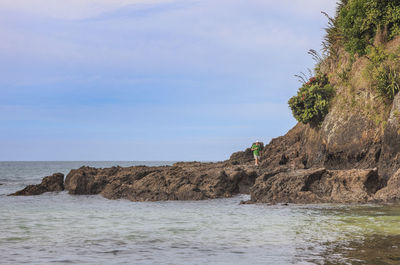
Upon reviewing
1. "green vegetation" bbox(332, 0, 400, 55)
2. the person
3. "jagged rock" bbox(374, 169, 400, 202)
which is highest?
"green vegetation" bbox(332, 0, 400, 55)

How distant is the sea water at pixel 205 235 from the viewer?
26.6ft

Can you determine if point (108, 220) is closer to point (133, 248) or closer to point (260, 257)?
point (133, 248)

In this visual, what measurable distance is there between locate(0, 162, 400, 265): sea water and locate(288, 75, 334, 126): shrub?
9087mm

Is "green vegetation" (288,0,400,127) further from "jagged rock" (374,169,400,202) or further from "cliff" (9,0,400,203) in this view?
"jagged rock" (374,169,400,202)

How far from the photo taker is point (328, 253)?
26.8 feet

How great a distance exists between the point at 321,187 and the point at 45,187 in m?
16.5

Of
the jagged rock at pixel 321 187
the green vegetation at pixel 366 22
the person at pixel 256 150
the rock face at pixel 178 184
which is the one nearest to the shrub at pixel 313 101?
the green vegetation at pixel 366 22

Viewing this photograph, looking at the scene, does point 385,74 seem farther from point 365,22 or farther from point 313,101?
point 313,101

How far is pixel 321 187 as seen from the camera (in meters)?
17.0

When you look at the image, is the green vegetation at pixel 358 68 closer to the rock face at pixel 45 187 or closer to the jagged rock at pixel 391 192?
the jagged rock at pixel 391 192

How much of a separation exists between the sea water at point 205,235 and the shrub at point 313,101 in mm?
9087

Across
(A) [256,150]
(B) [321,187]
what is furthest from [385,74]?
(A) [256,150]

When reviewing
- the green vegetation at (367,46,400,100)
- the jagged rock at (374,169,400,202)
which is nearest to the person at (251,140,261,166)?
the green vegetation at (367,46,400,100)

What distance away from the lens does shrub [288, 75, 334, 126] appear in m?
23.7
